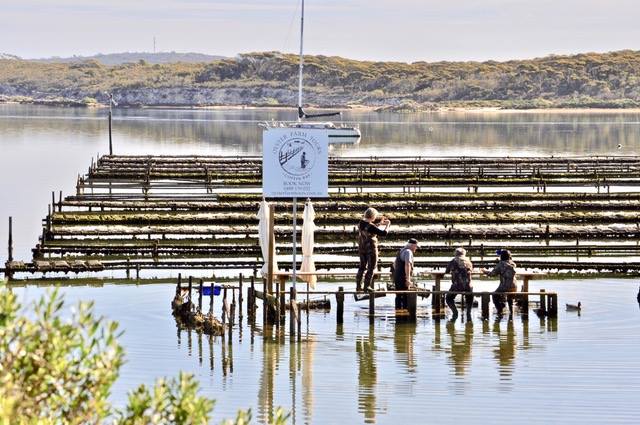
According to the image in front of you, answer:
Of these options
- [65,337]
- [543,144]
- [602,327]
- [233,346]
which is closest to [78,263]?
[233,346]

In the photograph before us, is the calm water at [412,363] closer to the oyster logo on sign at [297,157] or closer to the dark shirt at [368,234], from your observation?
the dark shirt at [368,234]

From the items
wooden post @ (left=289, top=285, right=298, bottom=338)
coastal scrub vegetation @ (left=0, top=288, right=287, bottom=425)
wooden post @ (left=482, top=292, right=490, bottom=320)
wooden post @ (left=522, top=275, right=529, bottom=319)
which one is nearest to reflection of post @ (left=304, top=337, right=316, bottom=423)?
wooden post @ (left=289, top=285, right=298, bottom=338)

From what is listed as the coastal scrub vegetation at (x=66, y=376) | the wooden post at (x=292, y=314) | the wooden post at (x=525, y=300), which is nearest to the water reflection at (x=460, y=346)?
the wooden post at (x=525, y=300)

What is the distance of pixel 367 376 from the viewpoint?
77.4ft

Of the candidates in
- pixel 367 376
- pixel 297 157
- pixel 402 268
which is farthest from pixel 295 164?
pixel 367 376

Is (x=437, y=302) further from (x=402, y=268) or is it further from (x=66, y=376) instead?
(x=66, y=376)

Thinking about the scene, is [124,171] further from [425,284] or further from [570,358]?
[570,358]

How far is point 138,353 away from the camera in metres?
24.9

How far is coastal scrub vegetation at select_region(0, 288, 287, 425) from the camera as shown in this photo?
1092 centimetres

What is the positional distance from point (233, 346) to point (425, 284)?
7262mm

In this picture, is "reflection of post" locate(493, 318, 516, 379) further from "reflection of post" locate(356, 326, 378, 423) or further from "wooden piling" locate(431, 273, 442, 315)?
"reflection of post" locate(356, 326, 378, 423)

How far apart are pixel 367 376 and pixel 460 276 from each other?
425 cm

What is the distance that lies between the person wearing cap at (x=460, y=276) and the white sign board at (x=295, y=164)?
254 centimetres

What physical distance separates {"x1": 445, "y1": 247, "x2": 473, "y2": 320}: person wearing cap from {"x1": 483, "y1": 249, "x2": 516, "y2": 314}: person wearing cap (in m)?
0.37
